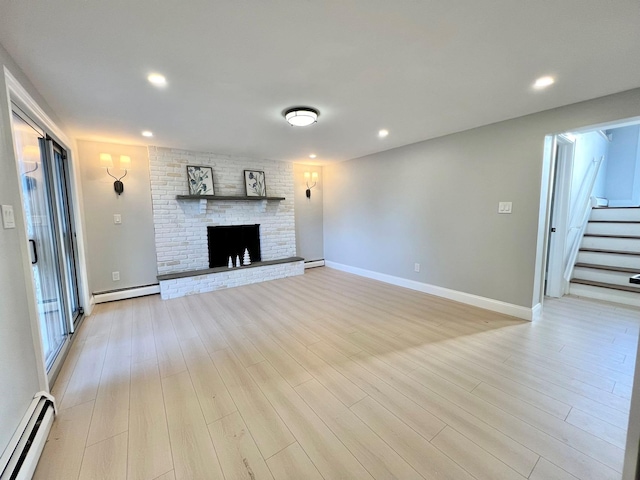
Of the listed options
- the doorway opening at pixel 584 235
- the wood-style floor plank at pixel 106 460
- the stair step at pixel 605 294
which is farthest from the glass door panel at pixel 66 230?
the stair step at pixel 605 294

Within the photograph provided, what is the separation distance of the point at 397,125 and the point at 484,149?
3.73 ft

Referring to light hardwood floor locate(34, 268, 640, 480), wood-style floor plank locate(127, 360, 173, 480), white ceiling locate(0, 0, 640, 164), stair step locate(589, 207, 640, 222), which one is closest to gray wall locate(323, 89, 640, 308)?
white ceiling locate(0, 0, 640, 164)

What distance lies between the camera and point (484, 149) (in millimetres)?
3160

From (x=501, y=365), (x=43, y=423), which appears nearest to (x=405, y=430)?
(x=501, y=365)

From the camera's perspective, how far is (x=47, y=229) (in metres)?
2.36

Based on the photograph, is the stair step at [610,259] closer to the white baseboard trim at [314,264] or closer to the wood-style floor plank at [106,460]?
the white baseboard trim at [314,264]

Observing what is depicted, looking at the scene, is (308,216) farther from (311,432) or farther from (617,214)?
(617,214)

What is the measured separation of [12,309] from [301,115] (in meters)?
2.50

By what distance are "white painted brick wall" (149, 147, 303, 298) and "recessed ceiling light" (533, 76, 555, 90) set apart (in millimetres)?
4044

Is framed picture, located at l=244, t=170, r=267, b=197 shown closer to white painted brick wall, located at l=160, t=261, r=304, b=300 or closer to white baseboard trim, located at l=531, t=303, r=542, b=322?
white painted brick wall, located at l=160, t=261, r=304, b=300

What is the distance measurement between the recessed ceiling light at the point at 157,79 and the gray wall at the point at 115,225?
7.64 ft

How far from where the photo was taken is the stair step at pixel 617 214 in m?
4.06

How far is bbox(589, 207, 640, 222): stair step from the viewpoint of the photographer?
4059mm

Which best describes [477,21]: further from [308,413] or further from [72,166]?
[72,166]
